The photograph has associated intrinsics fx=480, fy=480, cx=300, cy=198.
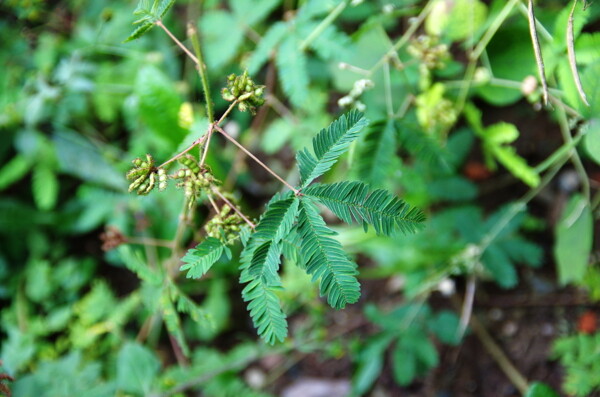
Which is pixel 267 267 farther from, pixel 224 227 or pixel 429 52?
pixel 429 52

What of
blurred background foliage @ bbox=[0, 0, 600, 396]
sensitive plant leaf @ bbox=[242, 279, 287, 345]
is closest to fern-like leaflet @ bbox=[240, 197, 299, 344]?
sensitive plant leaf @ bbox=[242, 279, 287, 345]

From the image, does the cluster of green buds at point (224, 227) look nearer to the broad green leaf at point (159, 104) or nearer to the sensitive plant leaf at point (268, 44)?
the sensitive plant leaf at point (268, 44)

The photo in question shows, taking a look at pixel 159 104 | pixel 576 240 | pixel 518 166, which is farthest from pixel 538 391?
pixel 159 104

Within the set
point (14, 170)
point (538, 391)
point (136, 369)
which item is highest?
point (14, 170)

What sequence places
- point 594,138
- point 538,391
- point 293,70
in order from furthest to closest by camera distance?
point 293,70, point 538,391, point 594,138

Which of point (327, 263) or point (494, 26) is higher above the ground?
point (494, 26)

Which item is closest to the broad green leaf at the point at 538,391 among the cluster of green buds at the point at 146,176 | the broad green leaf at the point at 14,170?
the cluster of green buds at the point at 146,176

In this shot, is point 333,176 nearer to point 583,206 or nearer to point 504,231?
point 504,231

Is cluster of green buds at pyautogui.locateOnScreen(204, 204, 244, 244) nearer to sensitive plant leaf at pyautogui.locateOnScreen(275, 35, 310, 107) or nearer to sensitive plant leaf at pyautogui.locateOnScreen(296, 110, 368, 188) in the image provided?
sensitive plant leaf at pyautogui.locateOnScreen(296, 110, 368, 188)
